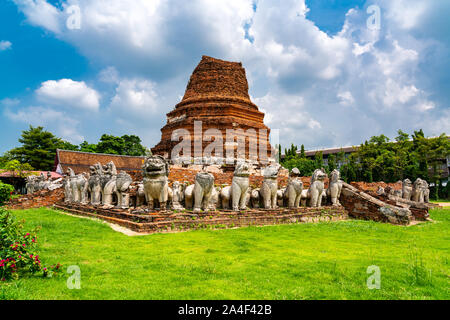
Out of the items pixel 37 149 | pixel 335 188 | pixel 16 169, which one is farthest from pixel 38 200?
pixel 37 149

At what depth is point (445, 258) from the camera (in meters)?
4.70

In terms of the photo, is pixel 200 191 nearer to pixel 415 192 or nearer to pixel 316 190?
pixel 316 190

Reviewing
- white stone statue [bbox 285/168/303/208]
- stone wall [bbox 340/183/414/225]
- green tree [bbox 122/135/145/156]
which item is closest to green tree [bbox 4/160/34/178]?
green tree [bbox 122/135/145/156]

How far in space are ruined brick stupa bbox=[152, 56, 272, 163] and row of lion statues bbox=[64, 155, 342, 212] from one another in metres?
6.87

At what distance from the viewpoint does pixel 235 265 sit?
13.9 ft

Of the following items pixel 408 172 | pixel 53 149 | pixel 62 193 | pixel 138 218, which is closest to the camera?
pixel 138 218

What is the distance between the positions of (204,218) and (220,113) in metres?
11.4

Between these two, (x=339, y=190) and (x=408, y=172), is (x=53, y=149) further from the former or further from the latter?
(x=408, y=172)

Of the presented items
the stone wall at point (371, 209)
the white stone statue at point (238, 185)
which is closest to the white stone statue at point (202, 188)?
the white stone statue at point (238, 185)

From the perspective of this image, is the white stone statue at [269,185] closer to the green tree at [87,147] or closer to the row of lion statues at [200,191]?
the row of lion statues at [200,191]

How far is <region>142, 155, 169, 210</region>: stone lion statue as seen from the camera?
774cm

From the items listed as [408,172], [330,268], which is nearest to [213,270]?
[330,268]
